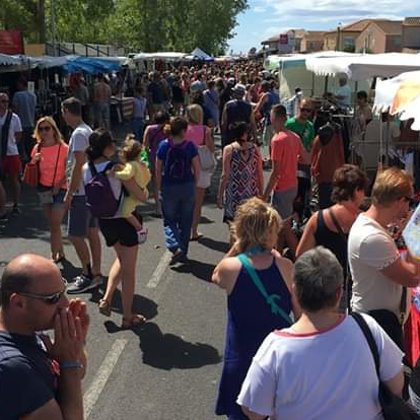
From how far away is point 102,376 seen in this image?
15.6 feet

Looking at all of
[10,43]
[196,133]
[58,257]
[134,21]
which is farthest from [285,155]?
[134,21]

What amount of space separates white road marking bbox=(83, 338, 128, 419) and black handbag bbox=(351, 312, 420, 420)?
7.88 ft

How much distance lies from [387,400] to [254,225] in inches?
49.8

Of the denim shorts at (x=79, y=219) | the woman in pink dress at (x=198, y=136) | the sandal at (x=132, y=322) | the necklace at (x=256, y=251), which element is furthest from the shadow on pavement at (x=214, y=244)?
the necklace at (x=256, y=251)

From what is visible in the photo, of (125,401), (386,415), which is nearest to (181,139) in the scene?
(125,401)

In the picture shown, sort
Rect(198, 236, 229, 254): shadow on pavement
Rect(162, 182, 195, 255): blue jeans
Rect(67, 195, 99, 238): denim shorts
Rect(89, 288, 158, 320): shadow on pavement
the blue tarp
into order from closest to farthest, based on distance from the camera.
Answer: Rect(89, 288, 158, 320): shadow on pavement, Rect(67, 195, 99, 238): denim shorts, Rect(162, 182, 195, 255): blue jeans, Rect(198, 236, 229, 254): shadow on pavement, the blue tarp

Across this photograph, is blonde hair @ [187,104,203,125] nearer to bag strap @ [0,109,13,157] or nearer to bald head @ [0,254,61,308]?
bag strap @ [0,109,13,157]

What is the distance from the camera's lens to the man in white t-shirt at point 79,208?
621cm

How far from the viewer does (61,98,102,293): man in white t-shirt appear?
621 cm

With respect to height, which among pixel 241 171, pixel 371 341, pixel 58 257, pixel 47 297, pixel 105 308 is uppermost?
pixel 47 297

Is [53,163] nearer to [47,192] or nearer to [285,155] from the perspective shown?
[47,192]

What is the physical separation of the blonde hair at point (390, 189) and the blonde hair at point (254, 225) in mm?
611

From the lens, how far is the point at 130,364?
16.2ft

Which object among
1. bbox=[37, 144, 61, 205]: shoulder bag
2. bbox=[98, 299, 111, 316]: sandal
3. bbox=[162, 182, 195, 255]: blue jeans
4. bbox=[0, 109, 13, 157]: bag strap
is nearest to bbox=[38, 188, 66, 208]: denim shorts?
bbox=[37, 144, 61, 205]: shoulder bag
